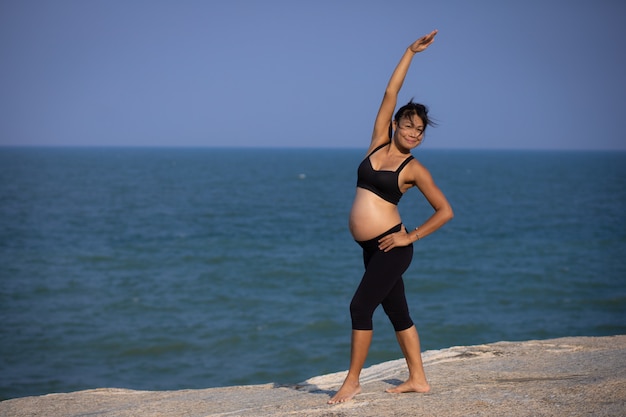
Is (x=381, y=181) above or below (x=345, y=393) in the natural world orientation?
above

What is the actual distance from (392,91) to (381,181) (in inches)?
29.1

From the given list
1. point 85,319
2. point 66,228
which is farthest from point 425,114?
point 66,228

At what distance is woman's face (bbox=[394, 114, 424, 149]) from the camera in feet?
16.9

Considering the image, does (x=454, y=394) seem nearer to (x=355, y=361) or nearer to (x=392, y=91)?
(x=355, y=361)

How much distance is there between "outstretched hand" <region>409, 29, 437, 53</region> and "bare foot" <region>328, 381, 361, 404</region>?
2655mm

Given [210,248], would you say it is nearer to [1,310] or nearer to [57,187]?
[1,310]

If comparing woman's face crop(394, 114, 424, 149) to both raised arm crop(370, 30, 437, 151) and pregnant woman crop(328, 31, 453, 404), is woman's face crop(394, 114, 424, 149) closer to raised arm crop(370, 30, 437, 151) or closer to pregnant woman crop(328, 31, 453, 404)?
pregnant woman crop(328, 31, 453, 404)

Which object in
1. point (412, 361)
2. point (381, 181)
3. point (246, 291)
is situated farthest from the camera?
point (246, 291)

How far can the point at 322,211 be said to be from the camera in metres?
50.0

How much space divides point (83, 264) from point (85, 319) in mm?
8455

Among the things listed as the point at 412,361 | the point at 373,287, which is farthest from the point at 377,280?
the point at 412,361

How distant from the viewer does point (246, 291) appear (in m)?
23.2

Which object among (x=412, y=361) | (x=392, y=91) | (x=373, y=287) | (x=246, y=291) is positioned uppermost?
(x=392, y=91)

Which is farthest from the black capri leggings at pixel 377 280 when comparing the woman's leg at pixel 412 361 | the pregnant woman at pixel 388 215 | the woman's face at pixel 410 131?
the woman's face at pixel 410 131
